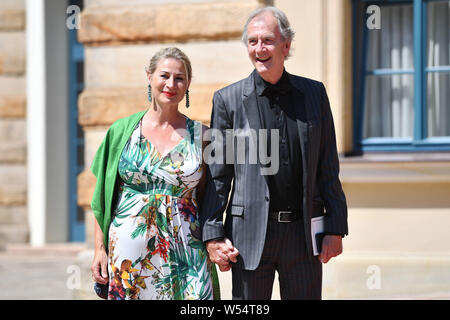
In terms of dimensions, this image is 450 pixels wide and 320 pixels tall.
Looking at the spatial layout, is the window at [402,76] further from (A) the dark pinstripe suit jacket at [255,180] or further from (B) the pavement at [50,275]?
(A) the dark pinstripe suit jacket at [255,180]

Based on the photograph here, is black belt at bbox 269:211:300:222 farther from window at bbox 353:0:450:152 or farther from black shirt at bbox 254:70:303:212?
window at bbox 353:0:450:152

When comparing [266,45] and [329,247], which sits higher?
[266,45]

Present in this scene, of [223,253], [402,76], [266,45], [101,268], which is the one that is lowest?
[101,268]

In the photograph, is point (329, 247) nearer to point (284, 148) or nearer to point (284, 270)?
point (284, 270)

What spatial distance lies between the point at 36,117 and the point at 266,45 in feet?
21.1

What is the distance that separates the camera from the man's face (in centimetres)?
314

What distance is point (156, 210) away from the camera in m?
3.37

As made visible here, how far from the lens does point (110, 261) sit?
3.41m

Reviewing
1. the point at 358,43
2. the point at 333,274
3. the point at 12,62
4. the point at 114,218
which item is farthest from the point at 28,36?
the point at 114,218

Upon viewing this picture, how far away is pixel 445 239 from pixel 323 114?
3096 mm

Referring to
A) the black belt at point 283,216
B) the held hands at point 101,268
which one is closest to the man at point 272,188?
the black belt at point 283,216

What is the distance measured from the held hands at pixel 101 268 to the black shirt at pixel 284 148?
87 centimetres

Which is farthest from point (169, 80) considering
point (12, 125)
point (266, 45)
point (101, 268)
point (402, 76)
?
point (12, 125)

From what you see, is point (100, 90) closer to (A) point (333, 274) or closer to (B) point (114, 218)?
(A) point (333, 274)
